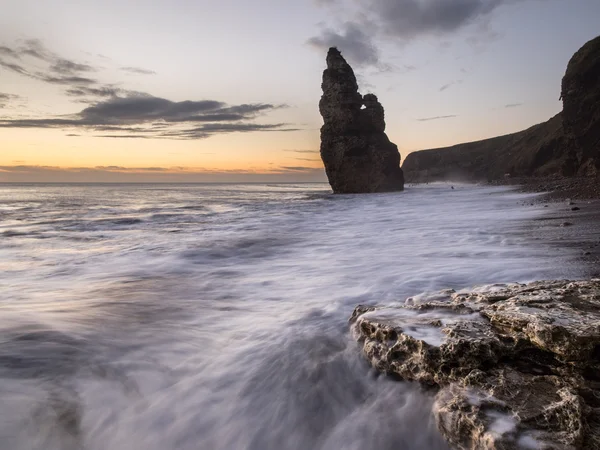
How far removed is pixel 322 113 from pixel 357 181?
28.5ft

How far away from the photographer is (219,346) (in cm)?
334

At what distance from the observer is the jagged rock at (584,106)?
74.0 feet

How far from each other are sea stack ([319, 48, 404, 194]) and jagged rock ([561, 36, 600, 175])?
1765cm

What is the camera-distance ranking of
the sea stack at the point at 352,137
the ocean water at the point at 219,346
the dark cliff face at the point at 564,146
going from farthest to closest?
the sea stack at the point at 352,137 → the dark cliff face at the point at 564,146 → the ocean water at the point at 219,346

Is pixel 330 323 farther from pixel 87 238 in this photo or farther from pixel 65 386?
pixel 87 238

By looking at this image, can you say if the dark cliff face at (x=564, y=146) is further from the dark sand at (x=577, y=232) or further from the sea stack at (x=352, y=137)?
the dark sand at (x=577, y=232)

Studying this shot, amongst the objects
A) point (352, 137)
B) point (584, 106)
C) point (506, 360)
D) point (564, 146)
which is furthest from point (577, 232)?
point (564, 146)

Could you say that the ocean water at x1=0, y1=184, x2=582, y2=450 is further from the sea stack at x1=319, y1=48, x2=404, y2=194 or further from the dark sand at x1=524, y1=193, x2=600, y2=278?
the sea stack at x1=319, y1=48, x2=404, y2=194

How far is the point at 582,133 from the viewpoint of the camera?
23.2 meters

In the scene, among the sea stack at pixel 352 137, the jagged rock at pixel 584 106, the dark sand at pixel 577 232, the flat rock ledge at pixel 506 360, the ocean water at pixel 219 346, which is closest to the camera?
the flat rock ledge at pixel 506 360

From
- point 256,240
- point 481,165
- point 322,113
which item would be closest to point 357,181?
point 322,113

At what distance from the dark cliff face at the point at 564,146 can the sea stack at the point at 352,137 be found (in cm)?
1605

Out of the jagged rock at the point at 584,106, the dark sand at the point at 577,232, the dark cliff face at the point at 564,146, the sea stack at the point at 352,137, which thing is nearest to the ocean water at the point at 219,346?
the dark sand at the point at 577,232

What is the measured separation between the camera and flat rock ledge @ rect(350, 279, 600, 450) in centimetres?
170
